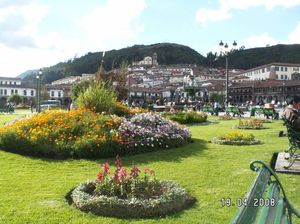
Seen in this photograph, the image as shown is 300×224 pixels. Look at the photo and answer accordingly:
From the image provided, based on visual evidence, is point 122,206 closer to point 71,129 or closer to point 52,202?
point 52,202

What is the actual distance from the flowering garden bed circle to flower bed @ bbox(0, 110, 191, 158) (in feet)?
13.0

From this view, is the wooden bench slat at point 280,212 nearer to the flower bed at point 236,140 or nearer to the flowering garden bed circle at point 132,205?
the flowering garden bed circle at point 132,205

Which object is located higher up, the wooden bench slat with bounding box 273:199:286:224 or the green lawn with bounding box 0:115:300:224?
the wooden bench slat with bounding box 273:199:286:224

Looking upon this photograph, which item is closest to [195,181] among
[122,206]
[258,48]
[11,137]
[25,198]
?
[122,206]

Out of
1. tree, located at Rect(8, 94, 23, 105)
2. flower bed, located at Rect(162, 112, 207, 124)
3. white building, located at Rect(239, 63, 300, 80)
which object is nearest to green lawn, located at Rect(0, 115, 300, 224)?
flower bed, located at Rect(162, 112, 207, 124)

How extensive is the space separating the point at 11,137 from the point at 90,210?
5.72 metres

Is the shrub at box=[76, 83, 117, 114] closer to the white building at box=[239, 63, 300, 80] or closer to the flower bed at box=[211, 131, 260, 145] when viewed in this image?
the flower bed at box=[211, 131, 260, 145]

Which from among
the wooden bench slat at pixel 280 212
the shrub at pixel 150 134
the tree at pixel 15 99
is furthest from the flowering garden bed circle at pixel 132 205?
the tree at pixel 15 99

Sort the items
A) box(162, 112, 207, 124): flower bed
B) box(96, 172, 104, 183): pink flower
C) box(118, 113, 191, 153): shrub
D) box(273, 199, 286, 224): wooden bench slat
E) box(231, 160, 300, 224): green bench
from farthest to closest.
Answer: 1. box(162, 112, 207, 124): flower bed
2. box(118, 113, 191, 153): shrub
3. box(96, 172, 104, 183): pink flower
4. box(273, 199, 286, 224): wooden bench slat
5. box(231, 160, 300, 224): green bench

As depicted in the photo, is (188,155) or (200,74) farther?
(200,74)

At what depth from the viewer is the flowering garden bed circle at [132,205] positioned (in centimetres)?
561

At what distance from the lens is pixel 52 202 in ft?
20.1

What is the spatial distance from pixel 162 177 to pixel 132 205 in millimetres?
2344

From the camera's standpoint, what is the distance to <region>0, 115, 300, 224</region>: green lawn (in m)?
5.54
